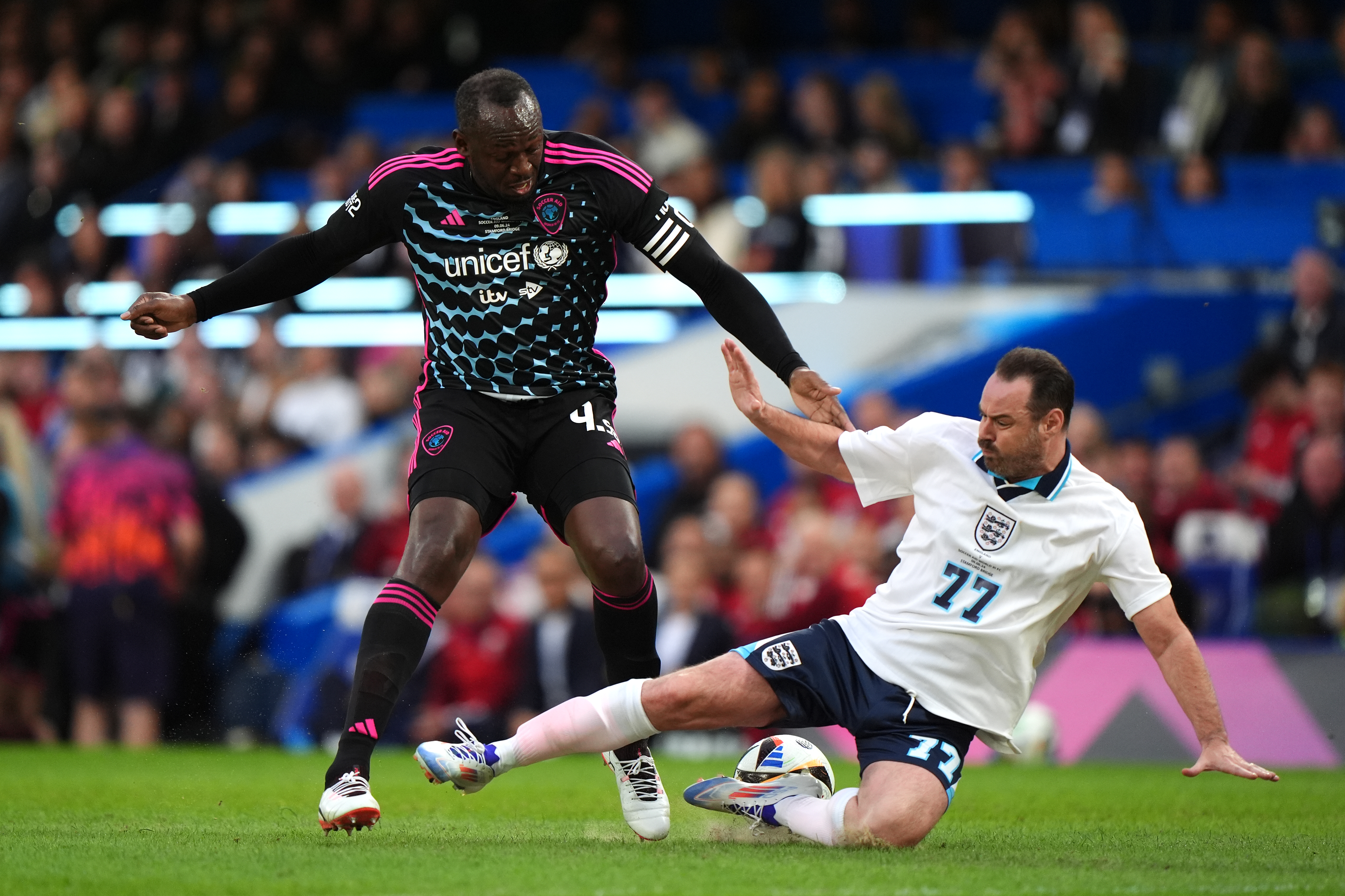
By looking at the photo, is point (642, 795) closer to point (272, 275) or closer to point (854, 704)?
point (854, 704)

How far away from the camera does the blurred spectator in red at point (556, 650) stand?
419 inches

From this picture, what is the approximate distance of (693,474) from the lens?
39.0 feet

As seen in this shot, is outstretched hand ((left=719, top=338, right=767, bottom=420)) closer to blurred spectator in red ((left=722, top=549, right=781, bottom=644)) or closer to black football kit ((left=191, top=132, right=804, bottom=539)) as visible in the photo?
black football kit ((left=191, top=132, right=804, bottom=539))

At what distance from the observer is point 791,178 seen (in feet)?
41.8

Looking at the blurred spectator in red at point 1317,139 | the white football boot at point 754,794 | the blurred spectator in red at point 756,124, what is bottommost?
the white football boot at point 754,794

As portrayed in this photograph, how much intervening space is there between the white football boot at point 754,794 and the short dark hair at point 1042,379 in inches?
57.0

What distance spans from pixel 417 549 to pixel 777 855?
4.79 ft

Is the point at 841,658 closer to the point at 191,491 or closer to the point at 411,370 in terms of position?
the point at 191,491

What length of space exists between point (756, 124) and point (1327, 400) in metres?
5.68

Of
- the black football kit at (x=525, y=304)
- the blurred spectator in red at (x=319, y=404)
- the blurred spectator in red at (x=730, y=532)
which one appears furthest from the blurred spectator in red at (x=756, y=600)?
the black football kit at (x=525, y=304)

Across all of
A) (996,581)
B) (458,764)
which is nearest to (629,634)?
(458,764)

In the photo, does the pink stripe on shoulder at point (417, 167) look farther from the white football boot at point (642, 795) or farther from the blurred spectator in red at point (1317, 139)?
the blurred spectator in red at point (1317, 139)

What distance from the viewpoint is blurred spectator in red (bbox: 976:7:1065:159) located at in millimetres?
13445

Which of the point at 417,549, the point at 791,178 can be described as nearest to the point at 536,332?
the point at 417,549
